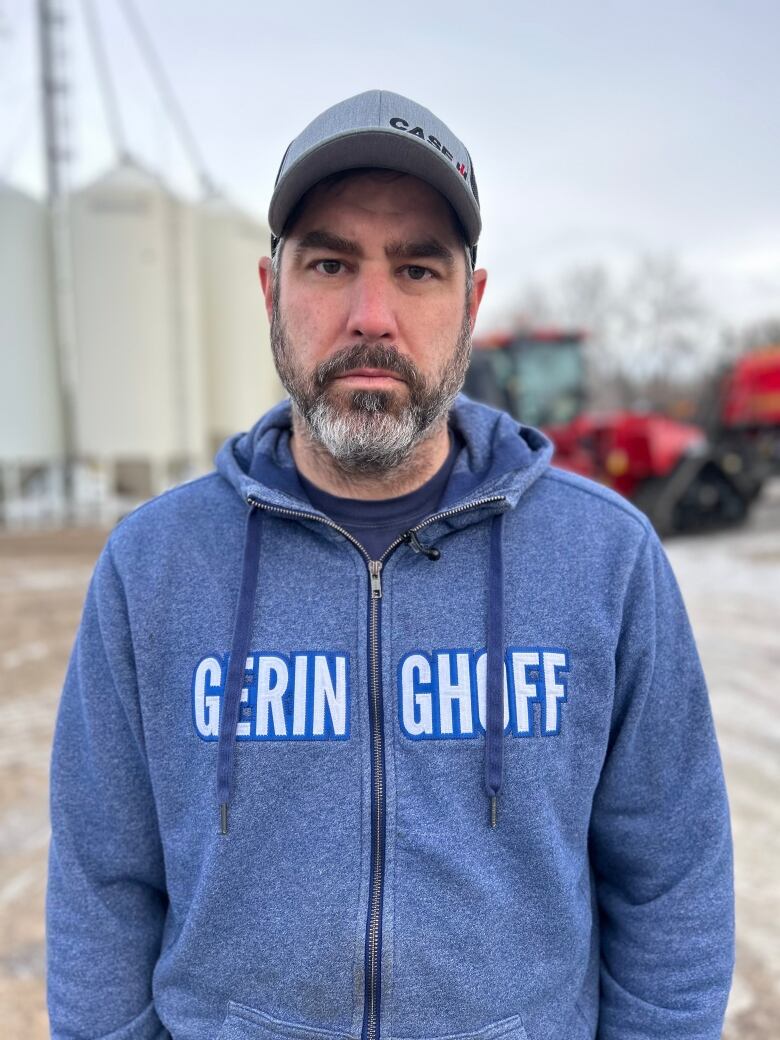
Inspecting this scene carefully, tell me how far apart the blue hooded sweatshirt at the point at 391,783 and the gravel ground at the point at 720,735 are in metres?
1.37

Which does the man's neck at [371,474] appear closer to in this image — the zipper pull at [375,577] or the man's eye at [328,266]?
the zipper pull at [375,577]

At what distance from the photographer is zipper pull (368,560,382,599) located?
4.22ft

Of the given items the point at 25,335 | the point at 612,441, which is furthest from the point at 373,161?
the point at 25,335

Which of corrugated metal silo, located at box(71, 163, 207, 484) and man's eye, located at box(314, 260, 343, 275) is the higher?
corrugated metal silo, located at box(71, 163, 207, 484)

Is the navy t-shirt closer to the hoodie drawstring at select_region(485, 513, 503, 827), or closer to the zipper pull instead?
the zipper pull

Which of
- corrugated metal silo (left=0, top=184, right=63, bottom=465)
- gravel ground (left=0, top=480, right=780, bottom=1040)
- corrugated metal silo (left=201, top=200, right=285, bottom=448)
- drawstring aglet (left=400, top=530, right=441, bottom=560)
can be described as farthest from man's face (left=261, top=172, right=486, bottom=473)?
corrugated metal silo (left=201, top=200, right=285, bottom=448)

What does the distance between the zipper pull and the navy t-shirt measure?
0.09ft

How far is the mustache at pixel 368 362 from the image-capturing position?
4.11ft

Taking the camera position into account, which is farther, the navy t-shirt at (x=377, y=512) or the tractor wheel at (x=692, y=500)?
the tractor wheel at (x=692, y=500)

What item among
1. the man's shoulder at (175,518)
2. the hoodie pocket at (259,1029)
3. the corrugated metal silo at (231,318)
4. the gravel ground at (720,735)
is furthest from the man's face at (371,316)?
the corrugated metal silo at (231,318)

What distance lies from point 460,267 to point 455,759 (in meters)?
0.77

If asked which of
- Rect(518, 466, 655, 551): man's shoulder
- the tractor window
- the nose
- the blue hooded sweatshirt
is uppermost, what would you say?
the tractor window

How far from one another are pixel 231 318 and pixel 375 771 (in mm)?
15793

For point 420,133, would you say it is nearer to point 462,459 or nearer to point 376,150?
point 376,150
